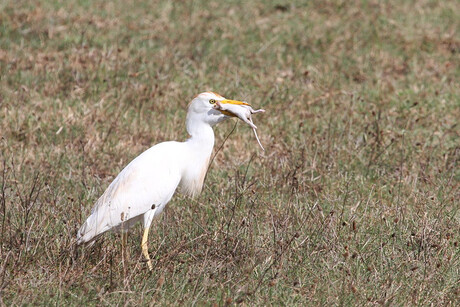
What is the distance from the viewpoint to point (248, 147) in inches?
278

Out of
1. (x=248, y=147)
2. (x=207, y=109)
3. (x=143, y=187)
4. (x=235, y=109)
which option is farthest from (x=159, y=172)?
(x=248, y=147)

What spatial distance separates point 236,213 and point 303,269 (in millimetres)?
1015

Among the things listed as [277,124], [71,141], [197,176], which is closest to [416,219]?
[197,176]

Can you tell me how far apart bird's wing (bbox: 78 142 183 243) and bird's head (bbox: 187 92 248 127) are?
0.24m

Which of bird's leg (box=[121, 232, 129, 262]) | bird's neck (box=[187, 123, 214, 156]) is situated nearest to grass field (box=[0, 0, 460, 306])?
bird's leg (box=[121, 232, 129, 262])

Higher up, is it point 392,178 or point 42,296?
point 42,296

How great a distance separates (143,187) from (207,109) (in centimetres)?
65

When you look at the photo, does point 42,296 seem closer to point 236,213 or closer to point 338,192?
point 236,213

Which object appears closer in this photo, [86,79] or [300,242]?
[300,242]

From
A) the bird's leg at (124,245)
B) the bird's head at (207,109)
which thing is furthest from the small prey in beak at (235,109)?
the bird's leg at (124,245)

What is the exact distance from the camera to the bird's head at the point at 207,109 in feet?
16.0

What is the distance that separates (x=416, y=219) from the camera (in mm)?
5285

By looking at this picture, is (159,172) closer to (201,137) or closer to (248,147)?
(201,137)

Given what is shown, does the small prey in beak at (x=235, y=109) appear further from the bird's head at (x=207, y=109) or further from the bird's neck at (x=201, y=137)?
the bird's neck at (x=201, y=137)
